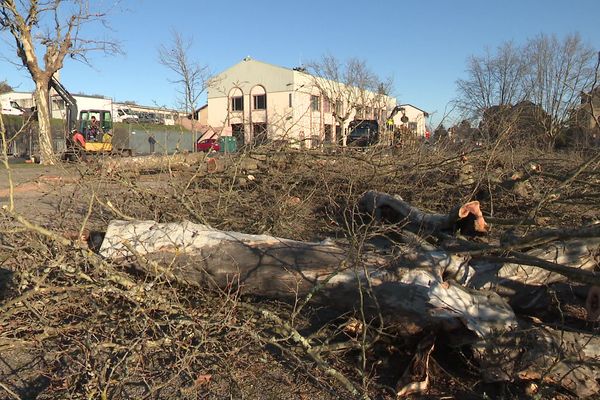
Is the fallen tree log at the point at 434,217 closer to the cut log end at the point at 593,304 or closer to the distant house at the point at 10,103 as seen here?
the cut log end at the point at 593,304

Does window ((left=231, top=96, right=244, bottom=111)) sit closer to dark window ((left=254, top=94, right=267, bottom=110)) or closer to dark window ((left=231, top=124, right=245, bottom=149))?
dark window ((left=254, top=94, right=267, bottom=110))

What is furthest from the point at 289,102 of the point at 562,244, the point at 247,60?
the point at 562,244

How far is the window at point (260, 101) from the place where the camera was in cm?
4456

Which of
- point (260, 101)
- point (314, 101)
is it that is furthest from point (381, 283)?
point (260, 101)

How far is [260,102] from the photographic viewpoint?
4494 cm

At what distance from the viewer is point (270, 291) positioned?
3.48 metres

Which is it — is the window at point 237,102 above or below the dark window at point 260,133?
above

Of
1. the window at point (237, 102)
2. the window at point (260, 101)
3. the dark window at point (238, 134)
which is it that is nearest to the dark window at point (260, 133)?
the dark window at point (238, 134)

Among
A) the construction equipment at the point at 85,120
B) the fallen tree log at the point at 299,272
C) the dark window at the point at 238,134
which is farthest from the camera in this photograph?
the construction equipment at the point at 85,120

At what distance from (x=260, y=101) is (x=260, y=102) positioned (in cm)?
9

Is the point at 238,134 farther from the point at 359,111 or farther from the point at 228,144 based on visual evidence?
the point at 359,111

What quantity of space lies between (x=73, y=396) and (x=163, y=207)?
2723 mm

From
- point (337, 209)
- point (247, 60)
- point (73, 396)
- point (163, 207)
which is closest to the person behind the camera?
point (73, 396)

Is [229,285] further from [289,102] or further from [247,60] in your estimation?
[247,60]
